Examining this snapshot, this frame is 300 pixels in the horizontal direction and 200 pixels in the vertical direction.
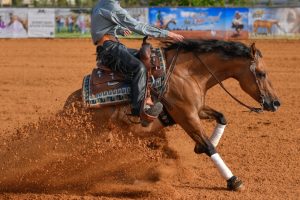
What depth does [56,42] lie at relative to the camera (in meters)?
27.8

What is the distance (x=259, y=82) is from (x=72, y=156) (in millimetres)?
2714

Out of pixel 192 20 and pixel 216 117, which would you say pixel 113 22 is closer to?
pixel 216 117

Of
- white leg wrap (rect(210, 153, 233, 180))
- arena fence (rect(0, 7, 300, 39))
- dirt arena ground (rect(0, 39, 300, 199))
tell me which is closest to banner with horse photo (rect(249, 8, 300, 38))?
arena fence (rect(0, 7, 300, 39))

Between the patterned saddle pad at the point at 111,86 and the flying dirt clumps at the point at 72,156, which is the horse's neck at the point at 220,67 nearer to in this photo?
the patterned saddle pad at the point at 111,86

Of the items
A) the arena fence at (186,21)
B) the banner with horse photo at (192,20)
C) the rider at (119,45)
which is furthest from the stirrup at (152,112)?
the banner with horse photo at (192,20)

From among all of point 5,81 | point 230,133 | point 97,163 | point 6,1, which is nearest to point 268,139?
point 230,133

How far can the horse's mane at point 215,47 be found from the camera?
303 inches

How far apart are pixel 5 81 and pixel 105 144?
375 inches

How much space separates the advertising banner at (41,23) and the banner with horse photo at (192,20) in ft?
17.3

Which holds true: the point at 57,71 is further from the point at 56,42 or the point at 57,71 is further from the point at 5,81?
the point at 56,42

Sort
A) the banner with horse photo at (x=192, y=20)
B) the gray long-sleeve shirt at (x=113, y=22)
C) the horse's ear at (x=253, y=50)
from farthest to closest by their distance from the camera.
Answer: the banner with horse photo at (x=192, y=20) → the horse's ear at (x=253, y=50) → the gray long-sleeve shirt at (x=113, y=22)

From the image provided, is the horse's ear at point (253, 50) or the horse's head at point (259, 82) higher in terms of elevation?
the horse's ear at point (253, 50)

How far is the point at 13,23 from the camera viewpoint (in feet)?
98.3

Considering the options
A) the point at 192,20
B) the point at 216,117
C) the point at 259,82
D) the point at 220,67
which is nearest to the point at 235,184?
the point at 216,117
